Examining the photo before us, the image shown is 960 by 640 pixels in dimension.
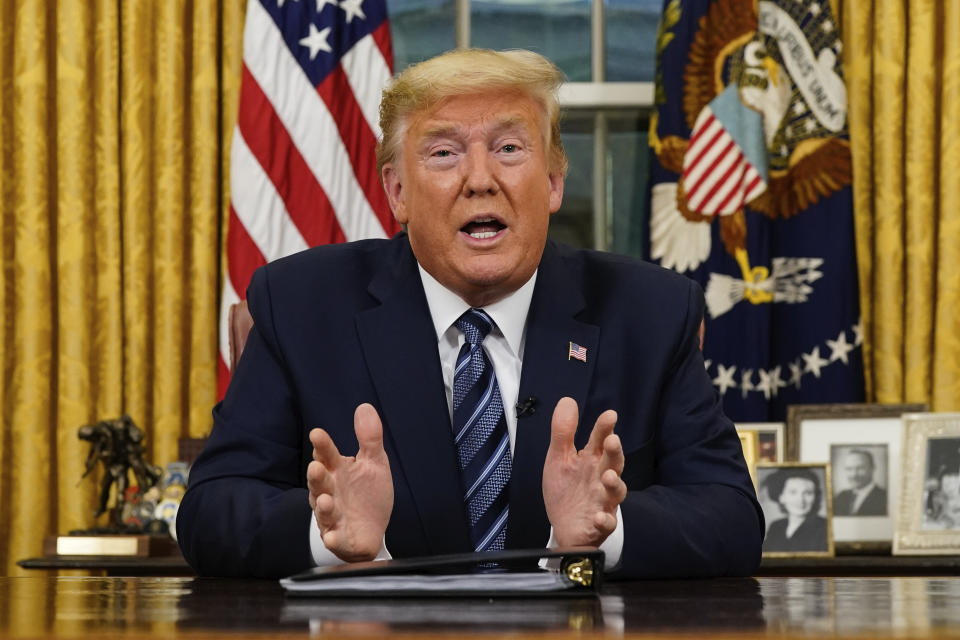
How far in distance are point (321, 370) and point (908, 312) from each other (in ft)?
7.75

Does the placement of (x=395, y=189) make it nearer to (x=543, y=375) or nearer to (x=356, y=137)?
(x=543, y=375)

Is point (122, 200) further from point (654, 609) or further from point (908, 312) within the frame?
point (654, 609)

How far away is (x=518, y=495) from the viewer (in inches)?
74.8

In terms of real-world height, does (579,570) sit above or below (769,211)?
below

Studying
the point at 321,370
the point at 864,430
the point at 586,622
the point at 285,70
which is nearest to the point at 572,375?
the point at 321,370

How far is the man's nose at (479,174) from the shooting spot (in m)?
2.06

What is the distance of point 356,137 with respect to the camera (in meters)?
3.89

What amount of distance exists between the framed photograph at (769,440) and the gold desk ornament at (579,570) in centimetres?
235

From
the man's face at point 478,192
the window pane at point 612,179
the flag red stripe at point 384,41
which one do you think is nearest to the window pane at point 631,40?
the window pane at point 612,179

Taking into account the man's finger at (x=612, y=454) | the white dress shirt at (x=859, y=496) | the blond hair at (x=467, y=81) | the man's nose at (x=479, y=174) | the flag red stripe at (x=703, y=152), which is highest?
the flag red stripe at (x=703, y=152)

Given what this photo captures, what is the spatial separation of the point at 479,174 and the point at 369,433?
667mm

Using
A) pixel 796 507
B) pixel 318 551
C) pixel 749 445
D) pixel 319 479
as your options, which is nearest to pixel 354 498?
pixel 319 479

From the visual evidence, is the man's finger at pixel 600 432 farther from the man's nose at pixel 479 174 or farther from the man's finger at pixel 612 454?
the man's nose at pixel 479 174

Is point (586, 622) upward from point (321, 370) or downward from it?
downward
